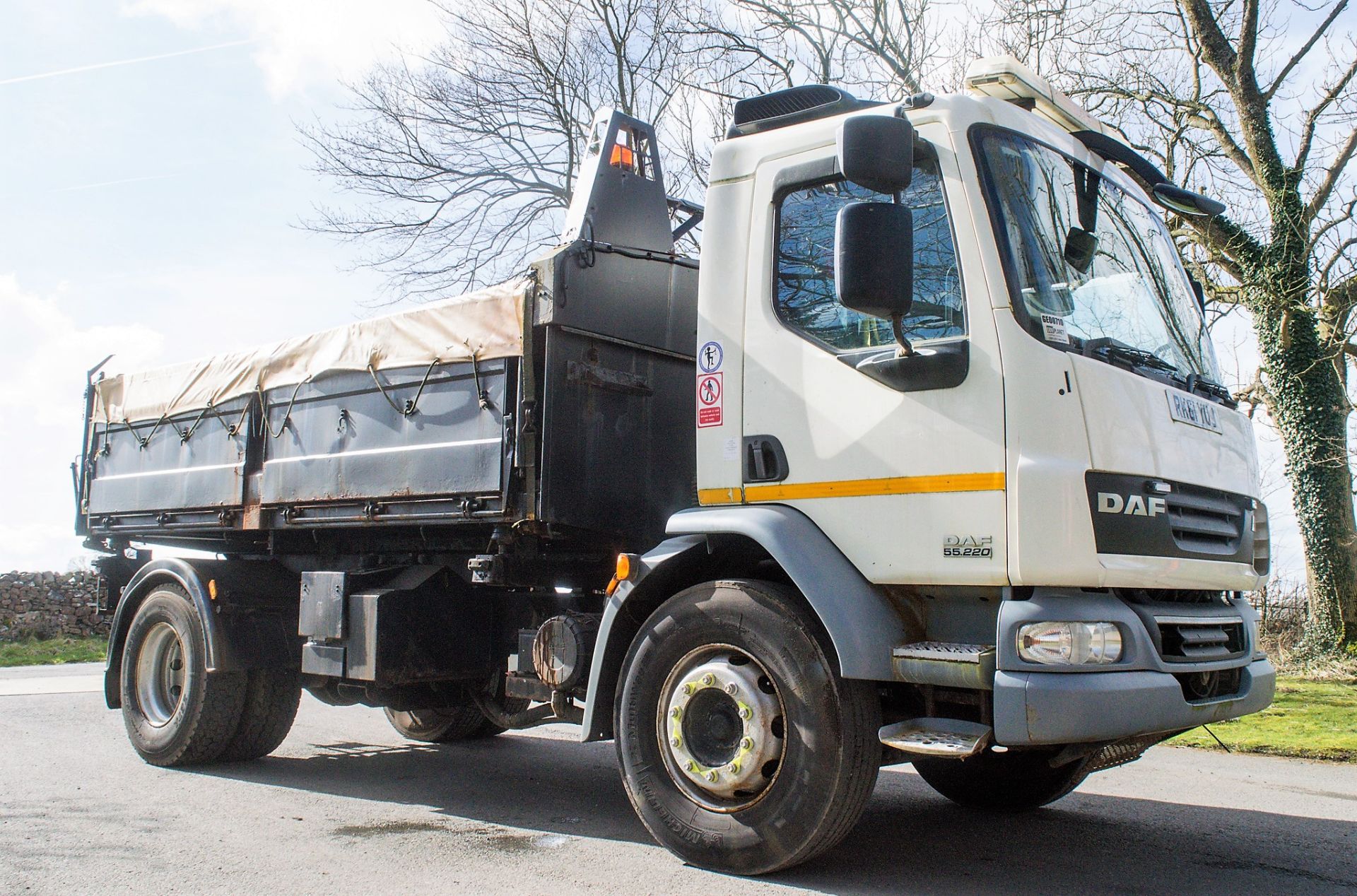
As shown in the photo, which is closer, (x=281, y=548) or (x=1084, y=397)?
(x=1084, y=397)

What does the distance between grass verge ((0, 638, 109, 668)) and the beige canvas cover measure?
11202 millimetres

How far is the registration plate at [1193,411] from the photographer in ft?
14.5

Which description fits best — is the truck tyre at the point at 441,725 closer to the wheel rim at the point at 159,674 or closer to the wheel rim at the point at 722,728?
the wheel rim at the point at 159,674

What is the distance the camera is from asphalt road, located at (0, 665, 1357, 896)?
445cm

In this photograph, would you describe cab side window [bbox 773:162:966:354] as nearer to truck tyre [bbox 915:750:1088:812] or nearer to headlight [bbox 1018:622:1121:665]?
headlight [bbox 1018:622:1121:665]

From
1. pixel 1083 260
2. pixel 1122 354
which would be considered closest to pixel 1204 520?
Answer: pixel 1122 354

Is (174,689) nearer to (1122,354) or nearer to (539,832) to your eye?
(539,832)

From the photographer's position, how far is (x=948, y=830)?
17.8ft

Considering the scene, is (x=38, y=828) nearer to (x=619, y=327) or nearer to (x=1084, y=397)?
(x=619, y=327)

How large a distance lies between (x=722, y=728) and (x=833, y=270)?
1.85 m

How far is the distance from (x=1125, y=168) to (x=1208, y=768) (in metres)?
4.35

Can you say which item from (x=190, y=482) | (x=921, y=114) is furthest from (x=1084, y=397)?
(x=190, y=482)

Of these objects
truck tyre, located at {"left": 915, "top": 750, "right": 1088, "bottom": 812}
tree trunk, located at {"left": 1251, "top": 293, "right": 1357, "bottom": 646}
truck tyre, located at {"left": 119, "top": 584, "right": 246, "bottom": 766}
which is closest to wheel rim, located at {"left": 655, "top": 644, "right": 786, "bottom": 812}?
truck tyre, located at {"left": 915, "top": 750, "right": 1088, "bottom": 812}

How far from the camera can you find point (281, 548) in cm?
739
